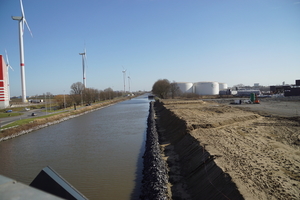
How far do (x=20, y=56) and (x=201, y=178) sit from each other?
5749 cm

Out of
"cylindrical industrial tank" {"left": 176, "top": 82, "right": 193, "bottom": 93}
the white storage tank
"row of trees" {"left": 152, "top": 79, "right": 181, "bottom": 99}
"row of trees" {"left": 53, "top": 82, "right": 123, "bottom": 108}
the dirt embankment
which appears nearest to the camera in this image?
the dirt embankment

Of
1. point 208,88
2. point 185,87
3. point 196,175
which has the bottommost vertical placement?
point 196,175

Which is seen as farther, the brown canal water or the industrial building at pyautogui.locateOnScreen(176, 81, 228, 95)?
the industrial building at pyautogui.locateOnScreen(176, 81, 228, 95)

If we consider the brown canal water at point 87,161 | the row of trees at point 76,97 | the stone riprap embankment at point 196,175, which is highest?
the row of trees at point 76,97

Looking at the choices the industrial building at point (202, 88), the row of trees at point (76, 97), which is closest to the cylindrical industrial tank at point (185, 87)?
the industrial building at point (202, 88)

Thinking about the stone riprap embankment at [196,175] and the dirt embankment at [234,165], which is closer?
the dirt embankment at [234,165]

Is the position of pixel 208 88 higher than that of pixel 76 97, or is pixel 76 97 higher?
pixel 208 88

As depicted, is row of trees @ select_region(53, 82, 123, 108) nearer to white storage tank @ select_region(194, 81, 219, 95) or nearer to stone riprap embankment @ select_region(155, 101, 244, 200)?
white storage tank @ select_region(194, 81, 219, 95)

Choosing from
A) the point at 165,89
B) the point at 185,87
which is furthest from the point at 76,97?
the point at 185,87

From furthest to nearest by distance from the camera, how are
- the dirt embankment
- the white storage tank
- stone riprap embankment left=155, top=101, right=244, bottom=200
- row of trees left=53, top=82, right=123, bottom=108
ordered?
the white storage tank → row of trees left=53, top=82, right=123, bottom=108 → stone riprap embankment left=155, top=101, right=244, bottom=200 → the dirt embankment

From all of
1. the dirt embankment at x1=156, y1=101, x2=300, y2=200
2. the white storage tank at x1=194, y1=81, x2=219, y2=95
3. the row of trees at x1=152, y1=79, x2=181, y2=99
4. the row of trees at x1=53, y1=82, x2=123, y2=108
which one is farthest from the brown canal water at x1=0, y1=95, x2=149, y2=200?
the white storage tank at x1=194, y1=81, x2=219, y2=95

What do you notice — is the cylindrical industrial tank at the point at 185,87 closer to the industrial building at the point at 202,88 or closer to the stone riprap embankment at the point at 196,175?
the industrial building at the point at 202,88

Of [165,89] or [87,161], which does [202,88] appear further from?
[87,161]

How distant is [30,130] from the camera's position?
23.6m
